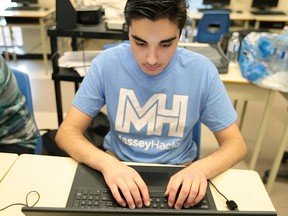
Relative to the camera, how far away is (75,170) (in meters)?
0.95

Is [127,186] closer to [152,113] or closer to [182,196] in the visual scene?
[182,196]

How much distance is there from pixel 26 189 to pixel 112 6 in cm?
176

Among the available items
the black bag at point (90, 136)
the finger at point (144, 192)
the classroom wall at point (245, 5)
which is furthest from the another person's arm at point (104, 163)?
the classroom wall at point (245, 5)

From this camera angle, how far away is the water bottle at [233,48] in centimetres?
207

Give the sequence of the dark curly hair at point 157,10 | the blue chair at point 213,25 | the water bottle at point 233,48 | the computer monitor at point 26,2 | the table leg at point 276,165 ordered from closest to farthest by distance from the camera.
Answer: the dark curly hair at point 157,10, the table leg at point 276,165, the water bottle at point 233,48, the blue chair at point 213,25, the computer monitor at point 26,2

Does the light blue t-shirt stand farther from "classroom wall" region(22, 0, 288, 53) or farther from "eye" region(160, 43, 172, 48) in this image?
"classroom wall" region(22, 0, 288, 53)

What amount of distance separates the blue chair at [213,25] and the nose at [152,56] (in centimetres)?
294

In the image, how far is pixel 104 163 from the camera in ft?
3.01

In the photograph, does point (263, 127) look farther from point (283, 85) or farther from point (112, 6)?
point (112, 6)

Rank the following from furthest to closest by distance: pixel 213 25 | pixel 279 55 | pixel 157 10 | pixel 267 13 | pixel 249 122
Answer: pixel 267 13 < pixel 213 25 < pixel 249 122 < pixel 279 55 < pixel 157 10

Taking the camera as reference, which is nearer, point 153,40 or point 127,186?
point 127,186

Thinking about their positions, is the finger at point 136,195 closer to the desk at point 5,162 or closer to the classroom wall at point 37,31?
the desk at point 5,162

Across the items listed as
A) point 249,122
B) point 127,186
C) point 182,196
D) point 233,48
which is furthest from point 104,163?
point 249,122

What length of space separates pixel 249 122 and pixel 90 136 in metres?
1.77
